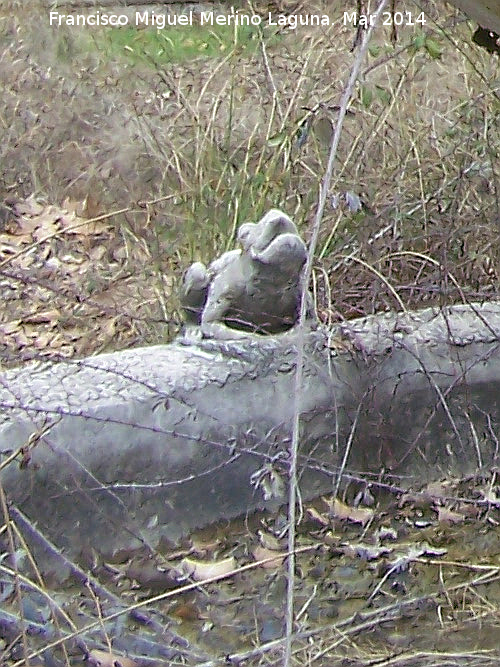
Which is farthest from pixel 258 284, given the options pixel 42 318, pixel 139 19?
pixel 139 19

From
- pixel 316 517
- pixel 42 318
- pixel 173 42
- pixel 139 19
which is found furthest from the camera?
pixel 139 19

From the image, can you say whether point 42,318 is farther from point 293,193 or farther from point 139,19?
point 139,19

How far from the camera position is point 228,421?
8.10 feet

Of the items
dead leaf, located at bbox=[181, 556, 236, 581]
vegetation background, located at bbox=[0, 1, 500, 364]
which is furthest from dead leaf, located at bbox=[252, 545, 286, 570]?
vegetation background, located at bbox=[0, 1, 500, 364]

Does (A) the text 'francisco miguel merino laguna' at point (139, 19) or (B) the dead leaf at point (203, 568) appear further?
(A) the text 'francisco miguel merino laguna' at point (139, 19)

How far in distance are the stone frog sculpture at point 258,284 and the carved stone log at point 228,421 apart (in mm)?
53

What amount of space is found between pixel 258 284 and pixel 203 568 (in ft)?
2.27

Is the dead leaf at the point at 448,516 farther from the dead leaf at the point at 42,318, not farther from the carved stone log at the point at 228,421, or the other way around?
the dead leaf at the point at 42,318

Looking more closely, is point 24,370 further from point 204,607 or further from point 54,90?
point 54,90

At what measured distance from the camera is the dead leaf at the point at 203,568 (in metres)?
2.43

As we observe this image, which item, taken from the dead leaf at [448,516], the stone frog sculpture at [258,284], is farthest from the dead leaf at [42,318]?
the dead leaf at [448,516]

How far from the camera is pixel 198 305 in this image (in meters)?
2.67

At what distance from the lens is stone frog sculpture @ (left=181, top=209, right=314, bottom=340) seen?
2484 millimetres

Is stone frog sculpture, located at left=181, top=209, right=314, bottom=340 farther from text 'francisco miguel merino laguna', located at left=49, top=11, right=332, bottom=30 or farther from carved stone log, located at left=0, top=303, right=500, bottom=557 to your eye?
text 'francisco miguel merino laguna', located at left=49, top=11, right=332, bottom=30
